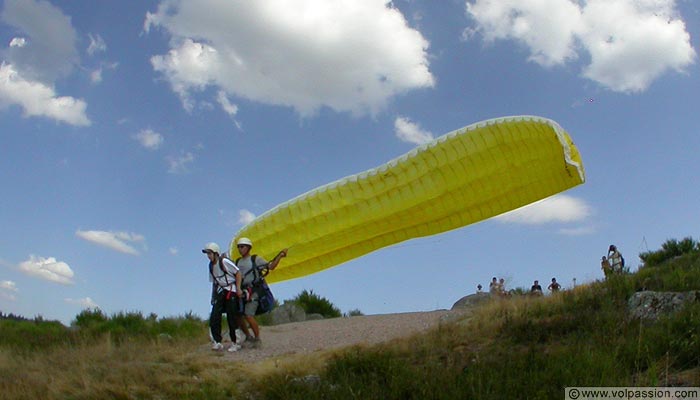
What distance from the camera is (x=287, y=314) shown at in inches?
639

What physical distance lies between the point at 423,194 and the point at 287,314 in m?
6.15

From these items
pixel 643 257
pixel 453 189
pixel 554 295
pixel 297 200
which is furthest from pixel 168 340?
pixel 643 257

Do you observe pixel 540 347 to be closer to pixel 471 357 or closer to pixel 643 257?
pixel 471 357

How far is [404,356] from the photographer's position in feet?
27.8

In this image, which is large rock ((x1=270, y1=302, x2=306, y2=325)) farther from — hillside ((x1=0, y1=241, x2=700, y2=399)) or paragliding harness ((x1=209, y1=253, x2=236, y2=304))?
paragliding harness ((x1=209, y1=253, x2=236, y2=304))

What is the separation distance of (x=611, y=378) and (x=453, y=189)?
5888 millimetres

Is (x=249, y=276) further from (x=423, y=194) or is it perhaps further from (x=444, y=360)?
(x=444, y=360)

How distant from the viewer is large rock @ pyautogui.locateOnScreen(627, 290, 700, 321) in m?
8.41

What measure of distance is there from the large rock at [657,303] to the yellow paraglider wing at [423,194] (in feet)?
8.62

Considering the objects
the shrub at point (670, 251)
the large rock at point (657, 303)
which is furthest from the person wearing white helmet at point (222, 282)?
the shrub at point (670, 251)

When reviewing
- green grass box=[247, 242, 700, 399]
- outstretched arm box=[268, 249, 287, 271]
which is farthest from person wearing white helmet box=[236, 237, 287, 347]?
green grass box=[247, 242, 700, 399]

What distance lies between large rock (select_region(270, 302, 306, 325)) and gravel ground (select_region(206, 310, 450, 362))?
204cm

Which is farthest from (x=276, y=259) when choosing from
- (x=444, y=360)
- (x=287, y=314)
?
(x=287, y=314)

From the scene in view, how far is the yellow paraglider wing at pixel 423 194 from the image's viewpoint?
37.1 feet
